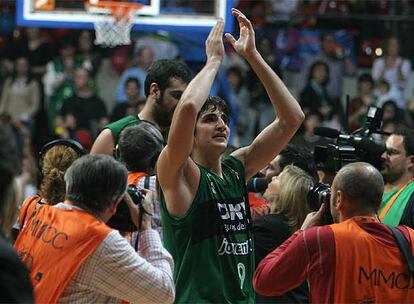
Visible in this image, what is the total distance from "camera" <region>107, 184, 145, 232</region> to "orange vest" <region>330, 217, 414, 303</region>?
100cm

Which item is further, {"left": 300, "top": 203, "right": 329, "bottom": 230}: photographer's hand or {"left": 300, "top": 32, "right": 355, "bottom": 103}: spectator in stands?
{"left": 300, "top": 32, "right": 355, "bottom": 103}: spectator in stands

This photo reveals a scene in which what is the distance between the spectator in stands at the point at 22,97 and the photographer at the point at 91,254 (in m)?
9.65

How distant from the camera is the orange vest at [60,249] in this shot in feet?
13.4

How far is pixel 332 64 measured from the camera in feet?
45.9

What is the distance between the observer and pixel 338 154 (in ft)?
18.7

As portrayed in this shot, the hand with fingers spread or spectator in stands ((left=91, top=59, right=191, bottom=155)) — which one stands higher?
the hand with fingers spread

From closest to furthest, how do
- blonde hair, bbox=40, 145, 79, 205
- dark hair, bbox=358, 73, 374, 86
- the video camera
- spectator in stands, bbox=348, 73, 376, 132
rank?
blonde hair, bbox=40, 145, 79, 205 < the video camera < spectator in stands, bbox=348, 73, 376, 132 < dark hair, bbox=358, 73, 374, 86

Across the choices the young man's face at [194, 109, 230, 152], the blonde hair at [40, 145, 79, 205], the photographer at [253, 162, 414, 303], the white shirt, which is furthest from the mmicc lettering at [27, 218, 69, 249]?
the young man's face at [194, 109, 230, 152]

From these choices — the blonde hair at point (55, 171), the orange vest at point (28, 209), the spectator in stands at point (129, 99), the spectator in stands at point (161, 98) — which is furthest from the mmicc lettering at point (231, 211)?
the spectator in stands at point (129, 99)

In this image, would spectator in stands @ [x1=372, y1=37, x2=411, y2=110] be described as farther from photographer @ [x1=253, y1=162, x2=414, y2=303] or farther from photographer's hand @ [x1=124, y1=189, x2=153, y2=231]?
photographer's hand @ [x1=124, y1=189, x2=153, y2=231]

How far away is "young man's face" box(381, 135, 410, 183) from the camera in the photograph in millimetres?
7125

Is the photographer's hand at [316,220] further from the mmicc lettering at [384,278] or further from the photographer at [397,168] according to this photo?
the photographer at [397,168]

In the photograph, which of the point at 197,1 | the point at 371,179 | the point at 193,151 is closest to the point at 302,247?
the point at 371,179

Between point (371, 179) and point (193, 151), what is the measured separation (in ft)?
3.59
